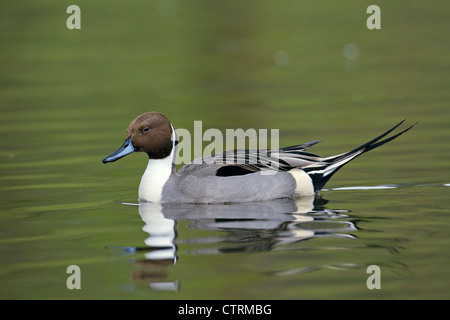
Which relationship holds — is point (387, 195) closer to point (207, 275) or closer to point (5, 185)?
point (207, 275)

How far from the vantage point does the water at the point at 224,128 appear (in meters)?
5.90

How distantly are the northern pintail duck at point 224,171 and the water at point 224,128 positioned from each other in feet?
0.63

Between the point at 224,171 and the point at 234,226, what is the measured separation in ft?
3.75

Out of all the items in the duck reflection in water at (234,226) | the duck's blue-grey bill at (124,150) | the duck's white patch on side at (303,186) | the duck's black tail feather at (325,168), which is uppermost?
the duck's blue-grey bill at (124,150)

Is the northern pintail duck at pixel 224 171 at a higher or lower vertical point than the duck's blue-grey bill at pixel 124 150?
lower

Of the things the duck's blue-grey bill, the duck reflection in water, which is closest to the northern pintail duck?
the duck's blue-grey bill

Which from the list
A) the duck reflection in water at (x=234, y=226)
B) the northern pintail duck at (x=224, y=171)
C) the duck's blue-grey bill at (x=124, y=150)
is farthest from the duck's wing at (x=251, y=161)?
the duck's blue-grey bill at (x=124, y=150)

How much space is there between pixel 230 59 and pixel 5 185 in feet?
33.7

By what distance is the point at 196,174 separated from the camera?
8.22 meters

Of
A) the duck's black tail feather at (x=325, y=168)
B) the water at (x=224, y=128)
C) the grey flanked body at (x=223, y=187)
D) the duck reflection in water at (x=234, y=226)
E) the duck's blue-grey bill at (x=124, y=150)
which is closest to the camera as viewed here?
the water at (x=224, y=128)

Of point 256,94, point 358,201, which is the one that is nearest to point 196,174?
point 358,201

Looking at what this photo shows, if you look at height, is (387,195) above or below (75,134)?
below

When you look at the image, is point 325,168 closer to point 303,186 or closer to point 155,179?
point 303,186

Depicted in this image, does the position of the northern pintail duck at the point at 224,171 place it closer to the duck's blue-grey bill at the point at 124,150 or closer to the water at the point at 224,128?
the duck's blue-grey bill at the point at 124,150
